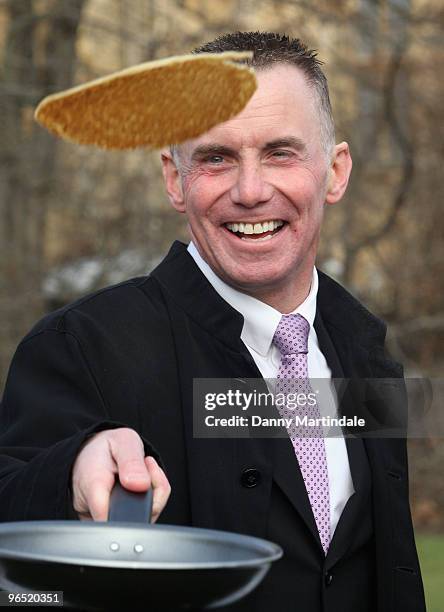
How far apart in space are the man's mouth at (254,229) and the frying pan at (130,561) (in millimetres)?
1102

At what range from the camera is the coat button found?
261 cm

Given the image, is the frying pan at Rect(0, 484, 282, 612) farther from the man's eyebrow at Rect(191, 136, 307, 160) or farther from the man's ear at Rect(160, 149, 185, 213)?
the man's ear at Rect(160, 149, 185, 213)

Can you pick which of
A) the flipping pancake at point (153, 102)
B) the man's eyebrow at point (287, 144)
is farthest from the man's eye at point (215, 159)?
the flipping pancake at point (153, 102)

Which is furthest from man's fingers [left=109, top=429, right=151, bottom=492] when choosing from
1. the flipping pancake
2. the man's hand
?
the flipping pancake

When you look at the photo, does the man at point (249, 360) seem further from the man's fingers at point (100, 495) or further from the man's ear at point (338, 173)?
the man's fingers at point (100, 495)

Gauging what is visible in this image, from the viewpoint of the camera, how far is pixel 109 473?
1824 mm

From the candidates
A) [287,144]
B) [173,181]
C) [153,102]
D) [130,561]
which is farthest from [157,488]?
[173,181]

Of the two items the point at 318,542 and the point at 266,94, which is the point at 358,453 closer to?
the point at 318,542

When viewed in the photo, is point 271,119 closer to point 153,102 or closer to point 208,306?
point 208,306

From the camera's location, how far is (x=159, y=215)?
9.79m

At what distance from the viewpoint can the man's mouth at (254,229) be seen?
277cm

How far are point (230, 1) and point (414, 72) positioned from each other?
227 centimetres

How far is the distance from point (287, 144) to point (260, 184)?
13 centimetres

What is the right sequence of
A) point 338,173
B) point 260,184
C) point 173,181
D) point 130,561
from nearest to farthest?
point 130,561 < point 260,184 < point 173,181 < point 338,173
